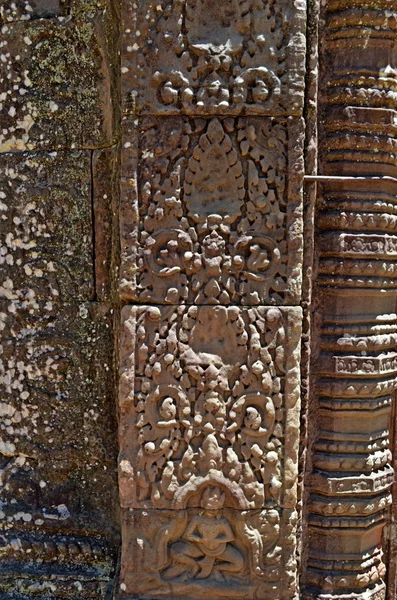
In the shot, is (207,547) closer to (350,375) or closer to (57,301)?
(350,375)

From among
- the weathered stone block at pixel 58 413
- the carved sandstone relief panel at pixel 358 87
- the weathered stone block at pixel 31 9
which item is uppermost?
the weathered stone block at pixel 31 9

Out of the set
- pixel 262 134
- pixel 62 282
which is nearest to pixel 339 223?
pixel 262 134

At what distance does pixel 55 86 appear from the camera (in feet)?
7.47

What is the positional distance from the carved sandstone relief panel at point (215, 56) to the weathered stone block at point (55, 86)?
26 cm

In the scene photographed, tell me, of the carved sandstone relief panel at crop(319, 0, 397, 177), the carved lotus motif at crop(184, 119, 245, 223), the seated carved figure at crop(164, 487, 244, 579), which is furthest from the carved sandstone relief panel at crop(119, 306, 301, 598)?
the carved sandstone relief panel at crop(319, 0, 397, 177)

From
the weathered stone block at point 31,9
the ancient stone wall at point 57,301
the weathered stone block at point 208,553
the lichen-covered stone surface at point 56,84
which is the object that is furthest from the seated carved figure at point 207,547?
the weathered stone block at point 31,9

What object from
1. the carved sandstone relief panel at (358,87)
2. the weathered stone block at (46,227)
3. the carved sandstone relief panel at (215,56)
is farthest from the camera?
the weathered stone block at (46,227)

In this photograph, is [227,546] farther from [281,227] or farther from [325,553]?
[281,227]

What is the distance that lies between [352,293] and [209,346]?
2.14ft

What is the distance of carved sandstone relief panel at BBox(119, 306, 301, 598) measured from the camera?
6.79ft

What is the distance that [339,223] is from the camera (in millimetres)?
2207

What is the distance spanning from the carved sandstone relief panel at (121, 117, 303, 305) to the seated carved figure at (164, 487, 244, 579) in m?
0.80

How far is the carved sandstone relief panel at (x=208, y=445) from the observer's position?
2.07 meters

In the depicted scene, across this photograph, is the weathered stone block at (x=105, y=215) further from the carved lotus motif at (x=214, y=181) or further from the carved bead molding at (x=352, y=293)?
the carved bead molding at (x=352, y=293)
